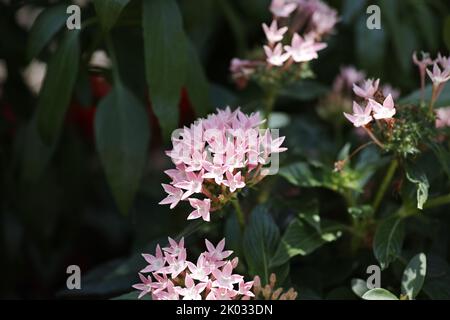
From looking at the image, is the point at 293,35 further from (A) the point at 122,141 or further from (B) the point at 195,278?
(B) the point at 195,278

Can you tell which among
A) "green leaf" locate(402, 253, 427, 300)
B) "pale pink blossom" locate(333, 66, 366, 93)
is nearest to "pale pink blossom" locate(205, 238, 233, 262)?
"green leaf" locate(402, 253, 427, 300)

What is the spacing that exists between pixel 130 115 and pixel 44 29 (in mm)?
175

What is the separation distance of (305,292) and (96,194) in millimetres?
755

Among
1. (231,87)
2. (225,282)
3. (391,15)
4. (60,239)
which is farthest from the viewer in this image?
(231,87)

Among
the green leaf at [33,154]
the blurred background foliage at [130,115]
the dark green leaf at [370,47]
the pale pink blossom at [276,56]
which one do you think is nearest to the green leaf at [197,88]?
the blurred background foliage at [130,115]

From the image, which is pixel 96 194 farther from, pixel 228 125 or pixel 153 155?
pixel 228 125

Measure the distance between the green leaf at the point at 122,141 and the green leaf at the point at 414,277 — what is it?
401mm

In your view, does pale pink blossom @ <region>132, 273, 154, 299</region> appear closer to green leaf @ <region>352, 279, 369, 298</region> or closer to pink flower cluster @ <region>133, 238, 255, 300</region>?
pink flower cluster @ <region>133, 238, 255, 300</region>

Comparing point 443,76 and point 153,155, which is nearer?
point 443,76

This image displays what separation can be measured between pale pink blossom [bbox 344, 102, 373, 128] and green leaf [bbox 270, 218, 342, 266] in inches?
6.9

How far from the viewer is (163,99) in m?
0.93

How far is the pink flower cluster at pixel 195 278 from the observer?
742 mm

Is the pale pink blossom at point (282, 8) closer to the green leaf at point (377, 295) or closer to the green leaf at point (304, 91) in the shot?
the green leaf at point (304, 91)
